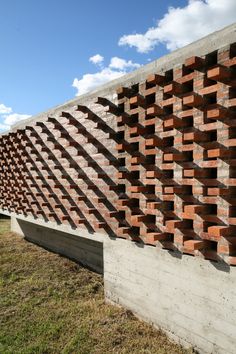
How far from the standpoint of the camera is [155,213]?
5164mm

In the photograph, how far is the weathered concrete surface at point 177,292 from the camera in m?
4.18

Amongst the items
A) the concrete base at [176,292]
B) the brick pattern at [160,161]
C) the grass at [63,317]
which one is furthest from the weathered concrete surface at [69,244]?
the concrete base at [176,292]

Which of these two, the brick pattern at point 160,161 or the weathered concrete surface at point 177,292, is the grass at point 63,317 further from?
the brick pattern at point 160,161

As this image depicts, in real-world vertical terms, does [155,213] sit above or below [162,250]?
above

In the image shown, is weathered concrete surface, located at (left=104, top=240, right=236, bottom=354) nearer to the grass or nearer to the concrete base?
the concrete base

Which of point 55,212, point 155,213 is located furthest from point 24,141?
point 155,213

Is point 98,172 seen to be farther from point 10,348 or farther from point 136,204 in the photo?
point 10,348

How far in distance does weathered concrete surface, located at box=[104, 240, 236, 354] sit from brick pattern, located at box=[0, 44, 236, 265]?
8.4 inches

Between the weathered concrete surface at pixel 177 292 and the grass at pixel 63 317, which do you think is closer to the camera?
the weathered concrete surface at pixel 177 292

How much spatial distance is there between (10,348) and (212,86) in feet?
14.1

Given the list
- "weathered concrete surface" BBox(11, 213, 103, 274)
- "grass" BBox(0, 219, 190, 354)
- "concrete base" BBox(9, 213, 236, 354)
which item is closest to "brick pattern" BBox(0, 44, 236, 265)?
"concrete base" BBox(9, 213, 236, 354)

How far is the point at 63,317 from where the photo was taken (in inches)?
230

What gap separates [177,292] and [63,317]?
2040 mm

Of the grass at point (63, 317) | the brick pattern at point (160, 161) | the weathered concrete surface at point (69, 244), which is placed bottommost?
the grass at point (63, 317)
